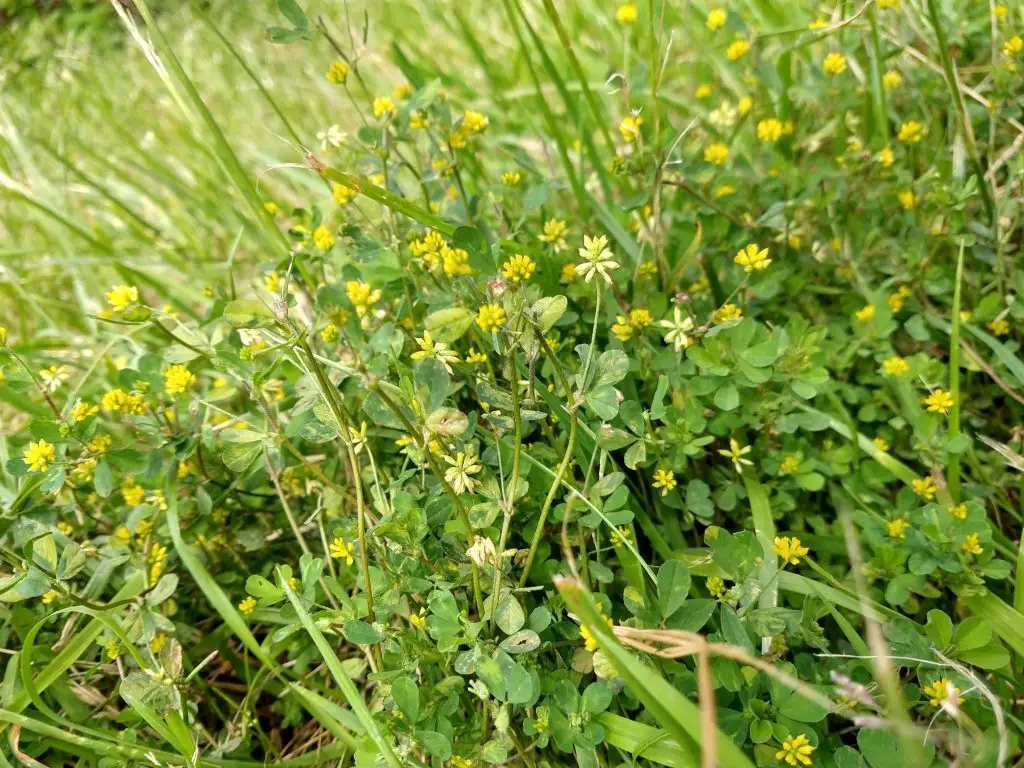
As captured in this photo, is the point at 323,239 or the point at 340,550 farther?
the point at 323,239

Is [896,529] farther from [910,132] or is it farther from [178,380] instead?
[178,380]

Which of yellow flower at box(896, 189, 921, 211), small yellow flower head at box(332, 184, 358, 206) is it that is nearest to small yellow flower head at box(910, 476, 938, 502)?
yellow flower at box(896, 189, 921, 211)

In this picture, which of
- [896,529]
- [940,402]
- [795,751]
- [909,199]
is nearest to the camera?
[795,751]

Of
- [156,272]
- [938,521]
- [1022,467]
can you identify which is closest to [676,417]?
[938,521]

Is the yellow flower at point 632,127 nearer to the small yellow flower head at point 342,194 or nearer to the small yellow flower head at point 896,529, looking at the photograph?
the small yellow flower head at point 342,194

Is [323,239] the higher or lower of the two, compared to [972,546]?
higher

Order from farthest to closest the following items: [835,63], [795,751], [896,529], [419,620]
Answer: [835,63] → [896,529] → [419,620] → [795,751]

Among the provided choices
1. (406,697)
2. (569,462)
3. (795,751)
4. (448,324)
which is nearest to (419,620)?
(406,697)
